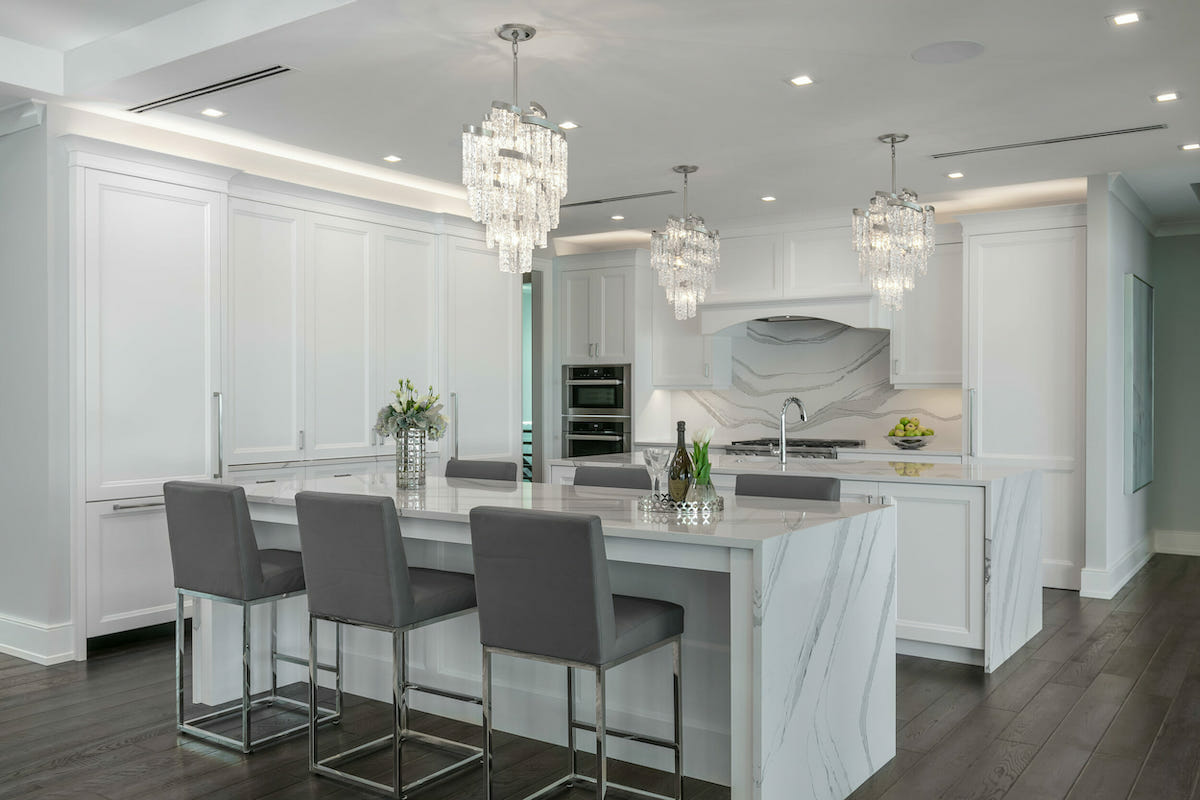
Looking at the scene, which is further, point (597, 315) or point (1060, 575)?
point (597, 315)

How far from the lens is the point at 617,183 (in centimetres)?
601

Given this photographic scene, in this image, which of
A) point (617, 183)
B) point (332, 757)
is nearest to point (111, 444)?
point (332, 757)

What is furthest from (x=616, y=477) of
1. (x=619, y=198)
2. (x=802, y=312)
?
(x=802, y=312)

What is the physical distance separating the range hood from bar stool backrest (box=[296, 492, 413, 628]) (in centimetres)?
444

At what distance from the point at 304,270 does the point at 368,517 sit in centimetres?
313

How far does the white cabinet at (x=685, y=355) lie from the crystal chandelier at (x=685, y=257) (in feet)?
7.30

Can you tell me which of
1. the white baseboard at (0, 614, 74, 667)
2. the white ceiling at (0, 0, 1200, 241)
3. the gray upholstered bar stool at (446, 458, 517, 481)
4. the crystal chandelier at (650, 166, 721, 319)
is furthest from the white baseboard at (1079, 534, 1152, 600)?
the white baseboard at (0, 614, 74, 667)

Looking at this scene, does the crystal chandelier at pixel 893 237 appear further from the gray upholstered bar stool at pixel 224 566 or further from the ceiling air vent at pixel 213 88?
the gray upholstered bar stool at pixel 224 566

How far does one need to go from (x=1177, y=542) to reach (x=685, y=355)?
4143 millimetres

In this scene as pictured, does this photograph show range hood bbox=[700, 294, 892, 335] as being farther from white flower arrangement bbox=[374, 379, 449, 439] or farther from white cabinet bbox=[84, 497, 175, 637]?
white cabinet bbox=[84, 497, 175, 637]

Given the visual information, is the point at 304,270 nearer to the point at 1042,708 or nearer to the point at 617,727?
the point at 617,727

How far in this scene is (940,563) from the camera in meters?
4.36

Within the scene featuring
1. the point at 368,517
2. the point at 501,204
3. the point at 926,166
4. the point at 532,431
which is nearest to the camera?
the point at 368,517

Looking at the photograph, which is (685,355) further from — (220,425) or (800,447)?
(220,425)
